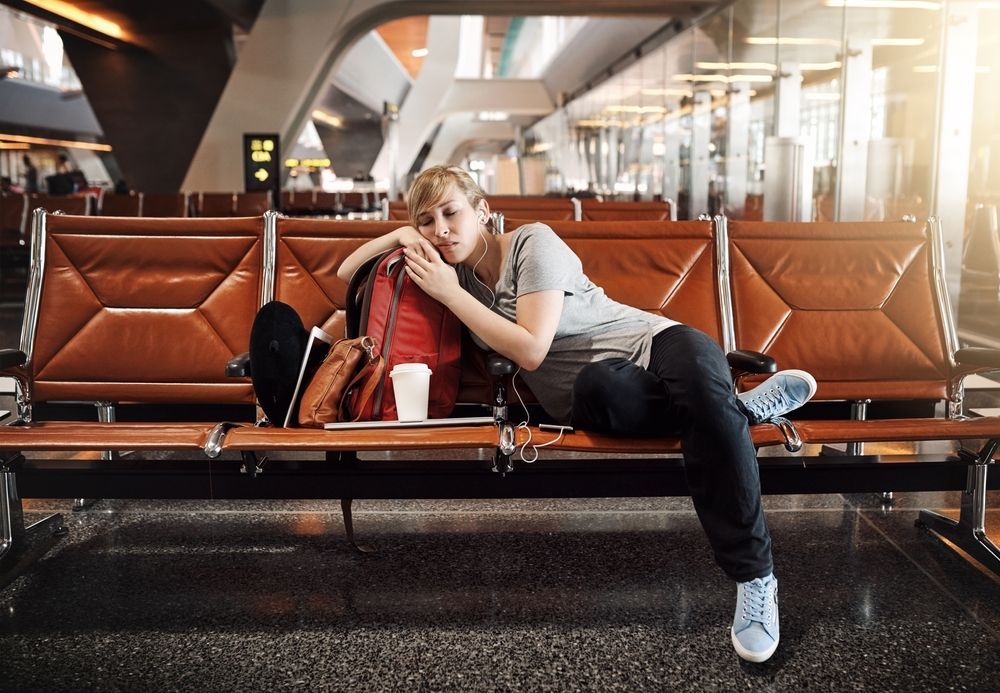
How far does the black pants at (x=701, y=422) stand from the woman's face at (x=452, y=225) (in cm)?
55

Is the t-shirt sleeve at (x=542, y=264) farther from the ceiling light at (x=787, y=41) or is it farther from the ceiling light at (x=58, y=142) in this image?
the ceiling light at (x=58, y=142)

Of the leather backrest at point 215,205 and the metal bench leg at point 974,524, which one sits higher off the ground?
the leather backrest at point 215,205

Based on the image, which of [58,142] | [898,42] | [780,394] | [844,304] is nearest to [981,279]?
[898,42]

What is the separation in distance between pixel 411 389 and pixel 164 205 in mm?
8310

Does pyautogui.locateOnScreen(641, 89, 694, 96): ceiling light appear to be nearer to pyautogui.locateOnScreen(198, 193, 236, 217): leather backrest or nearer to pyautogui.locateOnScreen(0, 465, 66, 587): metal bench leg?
pyautogui.locateOnScreen(198, 193, 236, 217): leather backrest

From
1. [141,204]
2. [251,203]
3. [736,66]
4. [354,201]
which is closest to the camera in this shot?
[141,204]

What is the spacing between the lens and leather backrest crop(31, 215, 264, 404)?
2.91 metres

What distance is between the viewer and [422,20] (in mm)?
27344

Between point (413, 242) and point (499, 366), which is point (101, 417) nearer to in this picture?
point (413, 242)

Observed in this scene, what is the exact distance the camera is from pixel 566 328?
8.07 ft

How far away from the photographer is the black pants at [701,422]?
206 cm

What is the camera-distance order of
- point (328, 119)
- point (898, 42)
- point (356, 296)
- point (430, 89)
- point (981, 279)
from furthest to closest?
point (328, 119), point (430, 89), point (981, 279), point (898, 42), point (356, 296)

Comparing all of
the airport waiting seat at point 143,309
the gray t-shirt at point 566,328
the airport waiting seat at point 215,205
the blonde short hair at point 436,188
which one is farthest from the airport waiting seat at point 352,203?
the gray t-shirt at point 566,328

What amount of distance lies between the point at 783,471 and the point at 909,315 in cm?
99
